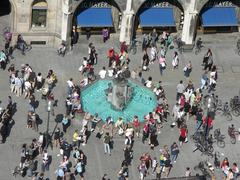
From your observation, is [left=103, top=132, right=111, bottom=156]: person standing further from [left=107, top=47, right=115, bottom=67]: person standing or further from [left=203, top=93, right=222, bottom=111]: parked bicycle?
[left=107, top=47, right=115, bottom=67]: person standing

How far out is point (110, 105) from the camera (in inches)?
2363

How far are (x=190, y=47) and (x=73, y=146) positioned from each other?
51.5 ft

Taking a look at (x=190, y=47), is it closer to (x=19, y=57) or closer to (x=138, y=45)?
(x=138, y=45)

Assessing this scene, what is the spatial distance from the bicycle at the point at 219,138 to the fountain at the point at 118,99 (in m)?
4.90

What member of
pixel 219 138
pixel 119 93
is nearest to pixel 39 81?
pixel 119 93

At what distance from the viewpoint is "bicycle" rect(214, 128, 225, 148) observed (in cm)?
5828

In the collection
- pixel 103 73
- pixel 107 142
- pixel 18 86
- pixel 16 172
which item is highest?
pixel 103 73

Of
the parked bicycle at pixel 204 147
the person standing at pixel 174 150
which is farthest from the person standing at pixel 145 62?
the person standing at pixel 174 150

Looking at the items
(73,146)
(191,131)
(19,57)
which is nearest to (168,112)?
(191,131)

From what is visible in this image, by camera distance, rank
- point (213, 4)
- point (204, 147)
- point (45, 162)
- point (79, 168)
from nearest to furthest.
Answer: point (79, 168) → point (45, 162) → point (204, 147) → point (213, 4)

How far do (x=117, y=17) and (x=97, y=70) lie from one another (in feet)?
17.2

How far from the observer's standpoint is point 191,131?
5912 cm

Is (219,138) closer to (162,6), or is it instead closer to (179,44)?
(179,44)

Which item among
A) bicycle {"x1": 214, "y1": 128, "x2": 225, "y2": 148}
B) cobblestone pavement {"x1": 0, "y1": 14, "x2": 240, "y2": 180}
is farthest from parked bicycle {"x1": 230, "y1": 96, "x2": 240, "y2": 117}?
bicycle {"x1": 214, "y1": 128, "x2": 225, "y2": 148}
